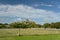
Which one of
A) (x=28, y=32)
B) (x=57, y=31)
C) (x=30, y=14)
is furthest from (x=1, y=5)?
(x=57, y=31)

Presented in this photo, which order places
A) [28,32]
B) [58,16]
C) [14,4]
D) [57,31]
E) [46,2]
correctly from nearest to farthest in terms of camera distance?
[14,4]
[46,2]
[58,16]
[28,32]
[57,31]

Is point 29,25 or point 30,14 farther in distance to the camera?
point 29,25

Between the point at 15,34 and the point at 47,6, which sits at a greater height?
the point at 47,6

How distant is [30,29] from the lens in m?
9.97

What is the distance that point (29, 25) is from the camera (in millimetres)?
10344

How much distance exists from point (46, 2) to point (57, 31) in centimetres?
339

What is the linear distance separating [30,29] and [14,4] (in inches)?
113

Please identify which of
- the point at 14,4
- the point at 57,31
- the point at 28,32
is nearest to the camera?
the point at 14,4

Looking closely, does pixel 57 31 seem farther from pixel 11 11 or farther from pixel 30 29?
pixel 11 11

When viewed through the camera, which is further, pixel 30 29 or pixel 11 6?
pixel 30 29

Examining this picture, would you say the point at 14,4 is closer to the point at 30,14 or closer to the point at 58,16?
the point at 30,14

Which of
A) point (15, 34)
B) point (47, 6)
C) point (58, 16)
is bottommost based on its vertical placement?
point (15, 34)

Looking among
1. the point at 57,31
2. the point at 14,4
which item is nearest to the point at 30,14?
the point at 14,4

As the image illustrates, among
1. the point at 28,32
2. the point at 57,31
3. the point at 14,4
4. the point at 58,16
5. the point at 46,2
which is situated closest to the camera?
the point at 14,4
